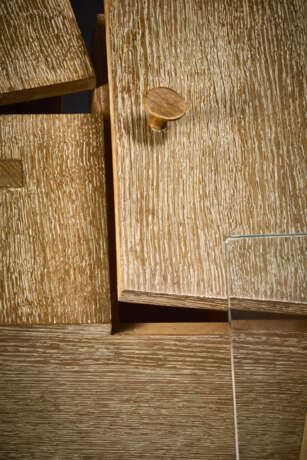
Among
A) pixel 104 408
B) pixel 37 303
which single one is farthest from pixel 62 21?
pixel 104 408

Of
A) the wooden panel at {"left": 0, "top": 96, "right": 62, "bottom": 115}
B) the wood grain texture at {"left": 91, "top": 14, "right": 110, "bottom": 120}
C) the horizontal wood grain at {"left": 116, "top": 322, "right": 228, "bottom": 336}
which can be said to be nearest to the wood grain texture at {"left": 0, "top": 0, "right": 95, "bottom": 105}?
the wood grain texture at {"left": 91, "top": 14, "right": 110, "bottom": 120}

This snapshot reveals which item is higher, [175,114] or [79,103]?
[79,103]

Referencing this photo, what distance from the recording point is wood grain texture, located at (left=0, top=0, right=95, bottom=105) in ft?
1.15

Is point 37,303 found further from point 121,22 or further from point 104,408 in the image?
point 121,22

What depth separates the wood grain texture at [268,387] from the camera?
262 millimetres

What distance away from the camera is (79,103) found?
78 centimetres

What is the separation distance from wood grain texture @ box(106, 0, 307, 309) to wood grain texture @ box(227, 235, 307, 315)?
0.04 m

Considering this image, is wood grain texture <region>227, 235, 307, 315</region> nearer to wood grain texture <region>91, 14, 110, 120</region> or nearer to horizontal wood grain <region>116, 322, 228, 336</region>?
horizontal wood grain <region>116, 322, 228, 336</region>

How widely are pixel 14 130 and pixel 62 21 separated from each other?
0.12 meters

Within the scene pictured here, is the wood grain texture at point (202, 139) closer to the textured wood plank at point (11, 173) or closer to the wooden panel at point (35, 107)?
the textured wood plank at point (11, 173)

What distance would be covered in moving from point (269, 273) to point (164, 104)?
0.16 metres

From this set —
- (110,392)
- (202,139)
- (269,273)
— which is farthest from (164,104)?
(110,392)

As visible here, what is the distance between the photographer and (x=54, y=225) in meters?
0.34

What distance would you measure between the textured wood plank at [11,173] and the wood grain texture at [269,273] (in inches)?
8.0
